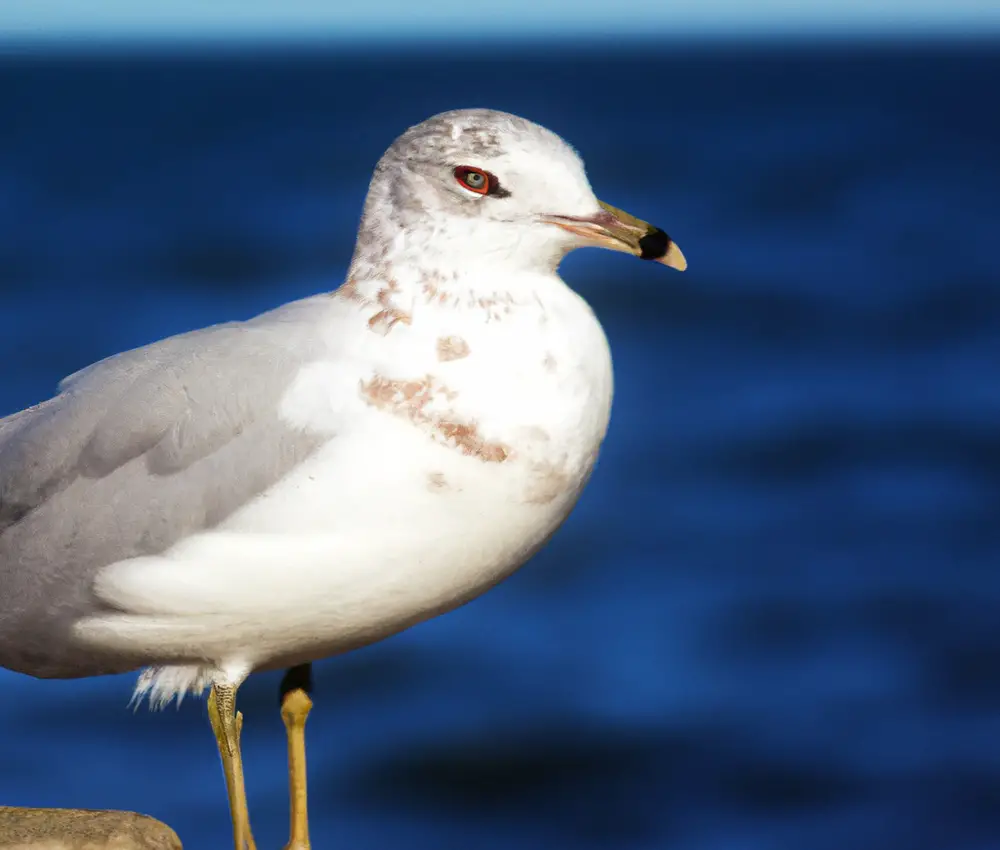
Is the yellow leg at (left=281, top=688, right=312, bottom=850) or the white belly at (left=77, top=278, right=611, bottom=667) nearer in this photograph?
the white belly at (left=77, top=278, right=611, bottom=667)

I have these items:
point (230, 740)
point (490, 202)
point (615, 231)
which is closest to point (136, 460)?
point (230, 740)

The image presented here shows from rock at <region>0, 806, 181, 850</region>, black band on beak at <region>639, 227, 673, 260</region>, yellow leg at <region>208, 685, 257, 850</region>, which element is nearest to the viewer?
black band on beak at <region>639, 227, 673, 260</region>

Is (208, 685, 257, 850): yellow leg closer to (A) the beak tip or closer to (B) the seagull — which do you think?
(B) the seagull

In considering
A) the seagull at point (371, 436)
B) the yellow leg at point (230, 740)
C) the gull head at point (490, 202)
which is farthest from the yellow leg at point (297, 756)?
the gull head at point (490, 202)

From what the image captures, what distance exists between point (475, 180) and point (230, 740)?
4.60 feet

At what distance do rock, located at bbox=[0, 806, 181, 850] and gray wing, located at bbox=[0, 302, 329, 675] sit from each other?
593 mm

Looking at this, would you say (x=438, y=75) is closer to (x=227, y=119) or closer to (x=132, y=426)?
(x=227, y=119)

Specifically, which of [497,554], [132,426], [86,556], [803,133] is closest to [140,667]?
[86,556]

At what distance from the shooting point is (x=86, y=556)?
3.34m

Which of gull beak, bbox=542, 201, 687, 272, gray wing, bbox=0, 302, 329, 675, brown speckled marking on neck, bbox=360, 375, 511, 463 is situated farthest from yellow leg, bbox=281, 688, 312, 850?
gull beak, bbox=542, 201, 687, 272

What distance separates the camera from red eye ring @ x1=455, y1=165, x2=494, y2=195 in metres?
3.12

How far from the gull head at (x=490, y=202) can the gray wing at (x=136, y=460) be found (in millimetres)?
339

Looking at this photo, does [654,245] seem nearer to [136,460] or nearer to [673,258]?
[673,258]

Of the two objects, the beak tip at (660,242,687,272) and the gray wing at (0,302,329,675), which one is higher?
the beak tip at (660,242,687,272)
